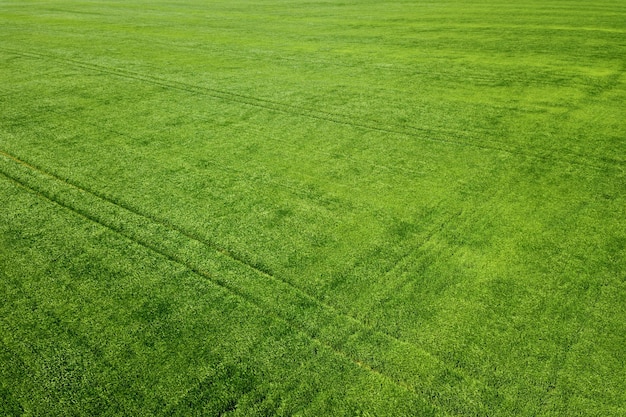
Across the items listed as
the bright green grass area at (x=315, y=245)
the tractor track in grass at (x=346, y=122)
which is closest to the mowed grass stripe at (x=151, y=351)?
the bright green grass area at (x=315, y=245)

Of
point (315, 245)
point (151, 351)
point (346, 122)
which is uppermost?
point (346, 122)

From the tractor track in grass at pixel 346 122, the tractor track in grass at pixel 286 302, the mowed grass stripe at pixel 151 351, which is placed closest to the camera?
the mowed grass stripe at pixel 151 351

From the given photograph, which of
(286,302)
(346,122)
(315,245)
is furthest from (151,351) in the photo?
(346,122)

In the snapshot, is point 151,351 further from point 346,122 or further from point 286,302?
point 346,122

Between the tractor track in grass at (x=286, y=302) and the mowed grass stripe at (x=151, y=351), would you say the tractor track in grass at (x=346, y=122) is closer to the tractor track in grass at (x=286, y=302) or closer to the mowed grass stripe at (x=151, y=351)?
the tractor track in grass at (x=286, y=302)

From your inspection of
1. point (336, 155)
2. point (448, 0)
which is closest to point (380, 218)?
point (336, 155)

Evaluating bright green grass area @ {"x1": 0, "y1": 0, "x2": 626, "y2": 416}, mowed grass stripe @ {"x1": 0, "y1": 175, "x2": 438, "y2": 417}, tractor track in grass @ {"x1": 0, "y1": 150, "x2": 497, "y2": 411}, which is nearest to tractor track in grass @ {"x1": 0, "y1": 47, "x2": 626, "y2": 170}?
bright green grass area @ {"x1": 0, "y1": 0, "x2": 626, "y2": 416}
